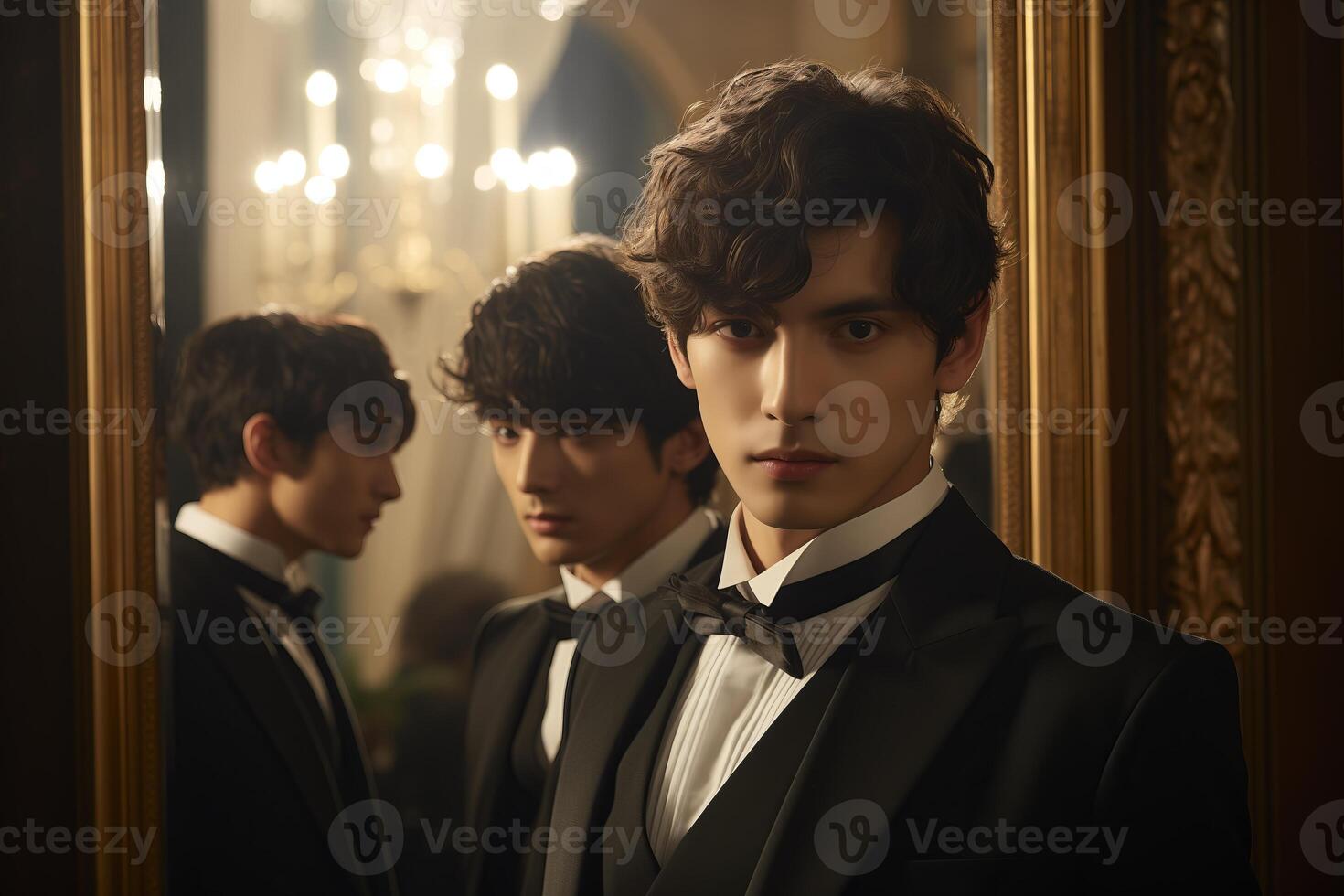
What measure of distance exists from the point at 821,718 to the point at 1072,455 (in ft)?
2.13

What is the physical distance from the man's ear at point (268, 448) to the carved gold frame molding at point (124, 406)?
6.9 inches

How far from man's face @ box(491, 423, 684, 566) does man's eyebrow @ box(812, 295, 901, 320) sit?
0.38 meters

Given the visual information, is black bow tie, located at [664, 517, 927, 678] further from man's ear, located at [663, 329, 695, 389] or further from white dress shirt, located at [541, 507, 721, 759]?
man's ear, located at [663, 329, 695, 389]

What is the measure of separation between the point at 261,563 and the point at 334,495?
7.0 inches

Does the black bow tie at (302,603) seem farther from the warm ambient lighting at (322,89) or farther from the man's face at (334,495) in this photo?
the warm ambient lighting at (322,89)

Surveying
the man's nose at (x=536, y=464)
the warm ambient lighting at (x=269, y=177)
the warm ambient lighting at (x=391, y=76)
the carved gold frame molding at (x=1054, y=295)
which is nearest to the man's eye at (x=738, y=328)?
the man's nose at (x=536, y=464)

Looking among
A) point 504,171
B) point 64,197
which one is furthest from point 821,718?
point 64,197

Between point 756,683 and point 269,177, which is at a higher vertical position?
point 269,177

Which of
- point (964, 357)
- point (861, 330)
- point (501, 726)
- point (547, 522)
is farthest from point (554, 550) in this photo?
point (964, 357)

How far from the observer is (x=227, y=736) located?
1860mm

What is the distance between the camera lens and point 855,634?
1.56m

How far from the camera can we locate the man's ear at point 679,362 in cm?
171

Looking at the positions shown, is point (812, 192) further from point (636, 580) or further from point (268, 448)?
point (268, 448)

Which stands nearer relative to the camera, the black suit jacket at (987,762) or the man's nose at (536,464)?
the black suit jacket at (987,762)
